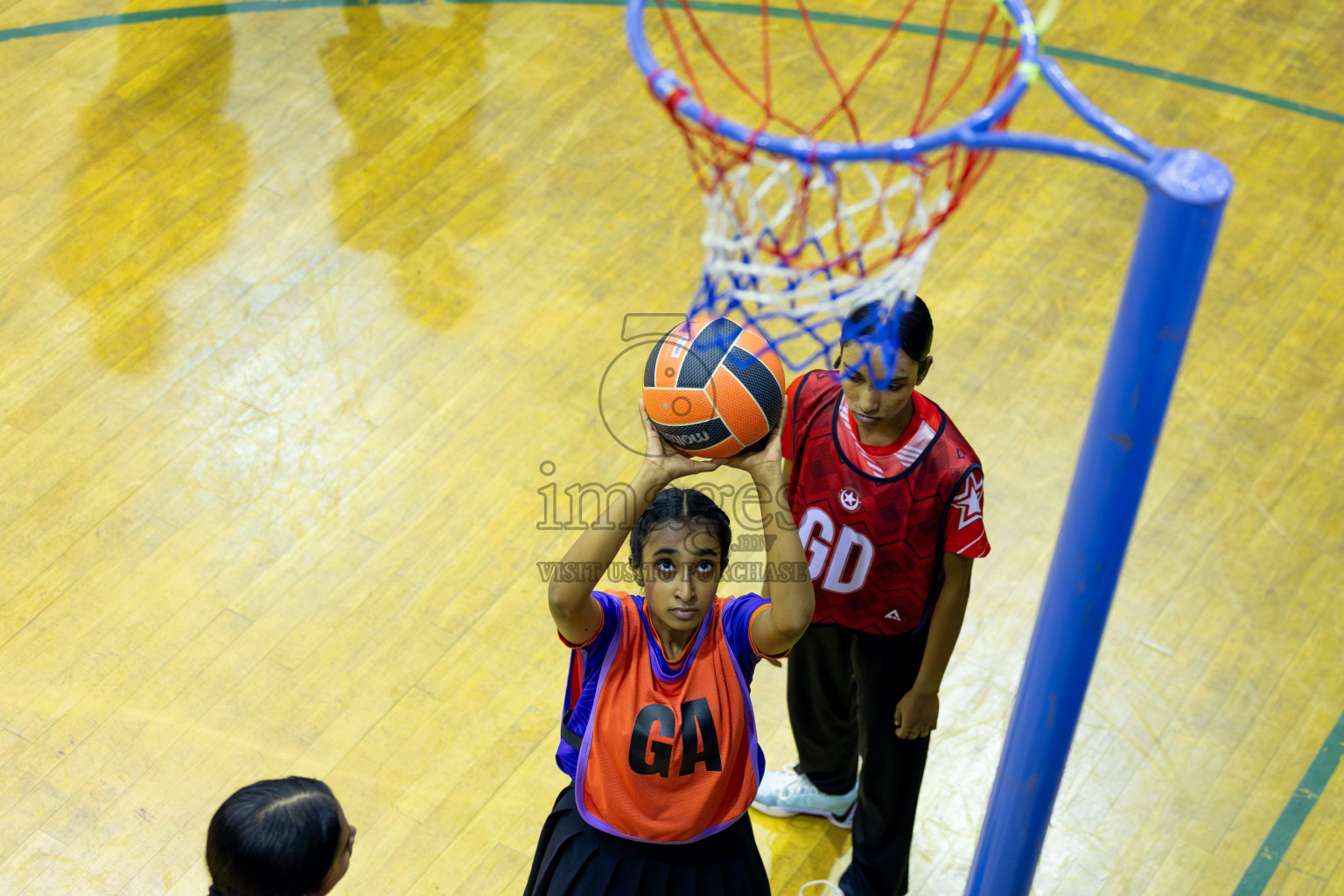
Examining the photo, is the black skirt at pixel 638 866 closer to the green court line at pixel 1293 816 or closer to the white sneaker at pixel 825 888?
the white sneaker at pixel 825 888

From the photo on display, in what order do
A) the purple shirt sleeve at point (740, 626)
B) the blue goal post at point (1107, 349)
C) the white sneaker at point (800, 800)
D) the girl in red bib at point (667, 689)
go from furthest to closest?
the white sneaker at point (800, 800)
the purple shirt sleeve at point (740, 626)
the girl in red bib at point (667, 689)
the blue goal post at point (1107, 349)

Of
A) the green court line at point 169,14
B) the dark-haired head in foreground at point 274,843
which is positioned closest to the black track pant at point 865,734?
the dark-haired head in foreground at point 274,843

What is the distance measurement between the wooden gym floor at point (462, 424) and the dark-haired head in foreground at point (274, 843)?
139cm

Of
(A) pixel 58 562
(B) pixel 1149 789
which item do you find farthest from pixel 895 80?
(A) pixel 58 562

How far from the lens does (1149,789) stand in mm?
3713

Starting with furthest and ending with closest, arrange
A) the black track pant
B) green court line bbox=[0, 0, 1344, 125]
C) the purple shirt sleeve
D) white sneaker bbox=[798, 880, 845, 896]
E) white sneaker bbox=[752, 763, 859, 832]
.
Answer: green court line bbox=[0, 0, 1344, 125], white sneaker bbox=[752, 763, 859, 832], white sneaker bbox=[798, 880, 845, 896], the black track pant, the purple shirt sleeve

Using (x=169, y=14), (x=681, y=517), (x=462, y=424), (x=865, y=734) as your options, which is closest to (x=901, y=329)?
(x=681, y=517)

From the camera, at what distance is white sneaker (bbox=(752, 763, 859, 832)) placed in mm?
3586

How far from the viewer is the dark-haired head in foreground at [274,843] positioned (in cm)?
208

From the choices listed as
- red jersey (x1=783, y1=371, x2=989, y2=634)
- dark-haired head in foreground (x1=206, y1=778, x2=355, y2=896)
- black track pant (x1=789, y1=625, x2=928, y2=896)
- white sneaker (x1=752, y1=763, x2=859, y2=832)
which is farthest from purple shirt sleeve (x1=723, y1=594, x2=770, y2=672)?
white sneaker (x1=752, y1=763, x2=859, y2=832)

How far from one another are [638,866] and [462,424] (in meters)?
2.39

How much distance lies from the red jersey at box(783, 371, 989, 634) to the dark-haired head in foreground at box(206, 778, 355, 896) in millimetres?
1178

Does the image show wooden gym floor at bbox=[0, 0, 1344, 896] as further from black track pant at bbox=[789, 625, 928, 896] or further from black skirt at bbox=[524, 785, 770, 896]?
black skirt at bbox=[524, 785, 770, 896]

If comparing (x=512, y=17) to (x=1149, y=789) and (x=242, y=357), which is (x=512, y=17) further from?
(x=1149, y=789)
